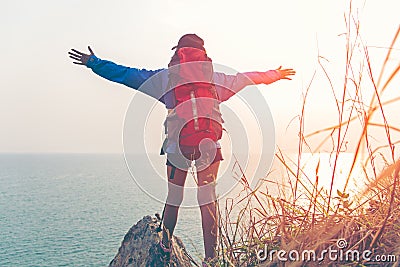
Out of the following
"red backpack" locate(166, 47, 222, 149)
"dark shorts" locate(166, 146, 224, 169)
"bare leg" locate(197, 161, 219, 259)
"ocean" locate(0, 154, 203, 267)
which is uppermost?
"red backpack" locate(166, 47, 222, 149)

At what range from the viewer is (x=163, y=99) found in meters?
4.08

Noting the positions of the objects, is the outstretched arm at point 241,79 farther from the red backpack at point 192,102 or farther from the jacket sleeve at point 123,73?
the jacket sleeve at point 123,73

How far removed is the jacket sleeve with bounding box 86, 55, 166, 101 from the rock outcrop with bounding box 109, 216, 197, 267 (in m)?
1.64

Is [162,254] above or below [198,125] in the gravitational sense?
below

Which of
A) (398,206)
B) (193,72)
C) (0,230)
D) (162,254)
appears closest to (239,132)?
(193,72)

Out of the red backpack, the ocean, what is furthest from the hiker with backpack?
the ocean

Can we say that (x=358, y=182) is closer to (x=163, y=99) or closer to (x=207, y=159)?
(x=207, y=159)

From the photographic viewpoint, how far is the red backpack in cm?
382

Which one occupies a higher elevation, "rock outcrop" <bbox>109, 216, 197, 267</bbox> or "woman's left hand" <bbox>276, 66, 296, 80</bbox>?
"woman's left hand" <bbox>276, 66, 296, 80</bbox>

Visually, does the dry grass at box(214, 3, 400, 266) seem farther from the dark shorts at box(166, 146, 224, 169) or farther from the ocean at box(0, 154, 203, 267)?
the ocean at box(0, 154, 203, 267)

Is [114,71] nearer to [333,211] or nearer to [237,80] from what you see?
[237,80]

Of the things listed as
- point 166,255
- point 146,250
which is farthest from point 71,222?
point 166,255

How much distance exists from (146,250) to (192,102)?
183cm

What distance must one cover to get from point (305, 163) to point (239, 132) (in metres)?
2.05
